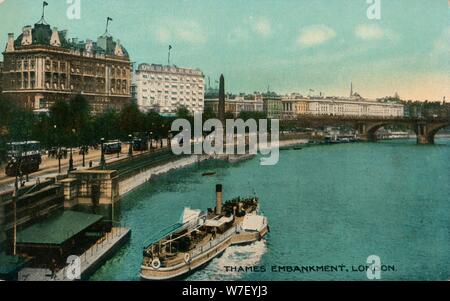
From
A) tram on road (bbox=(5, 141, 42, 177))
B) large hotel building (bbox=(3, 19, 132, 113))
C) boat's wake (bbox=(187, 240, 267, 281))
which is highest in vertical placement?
large hotel building (bbox=(3, 19, 132, 113))

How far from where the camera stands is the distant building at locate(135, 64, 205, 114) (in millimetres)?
19594

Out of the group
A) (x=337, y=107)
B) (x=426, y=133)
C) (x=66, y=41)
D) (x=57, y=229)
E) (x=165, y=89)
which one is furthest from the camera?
(x=337, y=107)

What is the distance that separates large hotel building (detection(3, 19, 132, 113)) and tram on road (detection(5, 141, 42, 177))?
1051 mm

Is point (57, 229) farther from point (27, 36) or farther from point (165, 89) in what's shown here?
point (165, 89)

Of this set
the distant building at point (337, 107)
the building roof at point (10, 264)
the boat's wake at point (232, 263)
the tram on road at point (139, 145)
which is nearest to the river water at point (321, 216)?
the boat's wake at point (232, 263)

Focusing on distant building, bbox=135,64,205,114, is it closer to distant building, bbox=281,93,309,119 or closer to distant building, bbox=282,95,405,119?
distant building, bbox=281,93,309,119

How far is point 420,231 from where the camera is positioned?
7.98m

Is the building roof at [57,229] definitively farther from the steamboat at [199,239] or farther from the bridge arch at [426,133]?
the bridge arch at [426,133]

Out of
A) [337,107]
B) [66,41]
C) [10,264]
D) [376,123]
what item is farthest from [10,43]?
[337,107]

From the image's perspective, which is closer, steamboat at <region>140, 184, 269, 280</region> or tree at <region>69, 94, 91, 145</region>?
steamboat at <region>140, 184, 269, 280</region>

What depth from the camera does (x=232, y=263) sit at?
262 inches

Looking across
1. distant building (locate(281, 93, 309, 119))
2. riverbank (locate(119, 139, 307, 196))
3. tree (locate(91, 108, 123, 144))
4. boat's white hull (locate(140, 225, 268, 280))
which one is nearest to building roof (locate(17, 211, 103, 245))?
boat's white hull (locate(140, 225, 268, 280))

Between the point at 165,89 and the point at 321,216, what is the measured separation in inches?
550

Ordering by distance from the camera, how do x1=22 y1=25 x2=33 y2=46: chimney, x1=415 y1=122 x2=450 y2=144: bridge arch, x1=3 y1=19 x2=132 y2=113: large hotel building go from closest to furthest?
1. x1=22 y1=25 x2=33 y2=46: chimney
2. x1=3 y1=19 x2=132 y2=113: large hotel building
3. x1=415 y1=122 x2=450 y2=144: bridge arch
